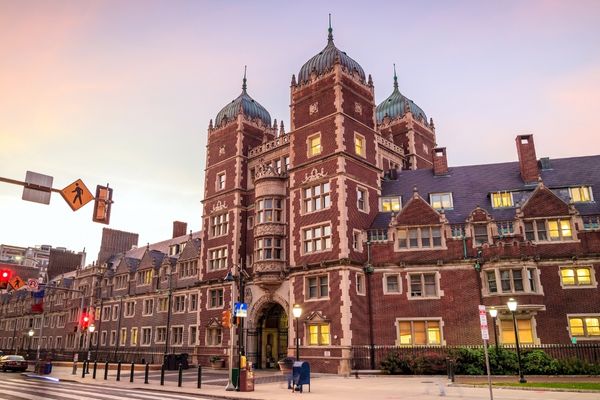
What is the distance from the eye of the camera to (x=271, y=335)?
135 ft

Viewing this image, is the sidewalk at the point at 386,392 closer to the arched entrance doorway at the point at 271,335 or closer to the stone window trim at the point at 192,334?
the arched entrance doorway at the point at 271,335

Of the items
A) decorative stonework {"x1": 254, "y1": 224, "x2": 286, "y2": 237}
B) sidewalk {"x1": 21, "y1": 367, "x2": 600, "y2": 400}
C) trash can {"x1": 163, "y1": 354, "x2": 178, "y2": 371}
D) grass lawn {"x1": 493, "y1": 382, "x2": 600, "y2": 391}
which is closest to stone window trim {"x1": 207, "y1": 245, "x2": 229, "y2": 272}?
decorative stonework {"x1": 254, "y1": 224, "x2": 286, "y2": 237}

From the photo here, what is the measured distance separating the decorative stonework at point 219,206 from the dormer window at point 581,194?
28.7 metres

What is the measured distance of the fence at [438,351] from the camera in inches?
1118

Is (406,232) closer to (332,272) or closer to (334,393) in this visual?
(332,272)

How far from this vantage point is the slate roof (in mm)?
34344

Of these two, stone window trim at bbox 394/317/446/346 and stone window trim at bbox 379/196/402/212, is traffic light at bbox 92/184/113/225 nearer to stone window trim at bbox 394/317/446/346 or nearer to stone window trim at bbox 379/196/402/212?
stone window trim at bbox 394/317/446/346

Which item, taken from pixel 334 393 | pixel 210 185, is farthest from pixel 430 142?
pixel 334 393

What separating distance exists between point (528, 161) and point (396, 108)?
20.7 m

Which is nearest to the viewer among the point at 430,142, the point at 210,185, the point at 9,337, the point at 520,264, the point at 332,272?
the point at 520,264

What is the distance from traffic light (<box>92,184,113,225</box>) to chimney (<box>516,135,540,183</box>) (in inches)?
1237

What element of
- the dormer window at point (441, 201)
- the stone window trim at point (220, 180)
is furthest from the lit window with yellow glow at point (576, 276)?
the stone window trim at point (220, 180)

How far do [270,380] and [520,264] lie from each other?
1736 centimetres

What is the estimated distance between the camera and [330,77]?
38.5 metres
